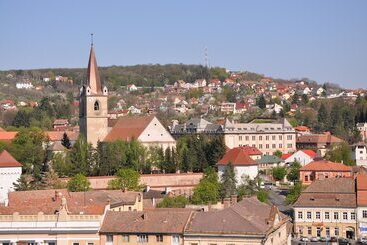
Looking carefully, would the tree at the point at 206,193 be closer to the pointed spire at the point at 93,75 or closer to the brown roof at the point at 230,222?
the brown roof at the point at 230,222

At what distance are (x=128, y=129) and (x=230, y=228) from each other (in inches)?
2381

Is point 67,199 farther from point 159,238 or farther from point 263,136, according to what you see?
point 263,136

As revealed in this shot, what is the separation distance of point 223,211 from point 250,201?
6.17m

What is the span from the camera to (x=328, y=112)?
17950cm

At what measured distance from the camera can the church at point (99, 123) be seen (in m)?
99.2

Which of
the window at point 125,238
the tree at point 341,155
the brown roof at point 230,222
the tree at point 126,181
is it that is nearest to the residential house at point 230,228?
the brown roof at point 230,222

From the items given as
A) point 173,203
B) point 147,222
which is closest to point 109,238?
point 147,222

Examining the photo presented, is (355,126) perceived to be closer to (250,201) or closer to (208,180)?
(208,180)

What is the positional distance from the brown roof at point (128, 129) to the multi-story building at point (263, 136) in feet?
114

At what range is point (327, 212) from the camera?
6575 centimetres

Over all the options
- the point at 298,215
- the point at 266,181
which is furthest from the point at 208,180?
the point at 266,181

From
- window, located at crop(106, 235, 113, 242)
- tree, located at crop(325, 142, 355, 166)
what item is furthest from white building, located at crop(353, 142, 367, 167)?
window, located at crop(106, 235, 113, 242)

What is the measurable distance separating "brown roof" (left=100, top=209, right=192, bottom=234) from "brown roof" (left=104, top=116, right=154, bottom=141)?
2093 inches

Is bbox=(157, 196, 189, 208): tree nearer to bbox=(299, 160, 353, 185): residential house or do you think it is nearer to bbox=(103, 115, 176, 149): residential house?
bbox=(299, 160, 353, 185): residential house
